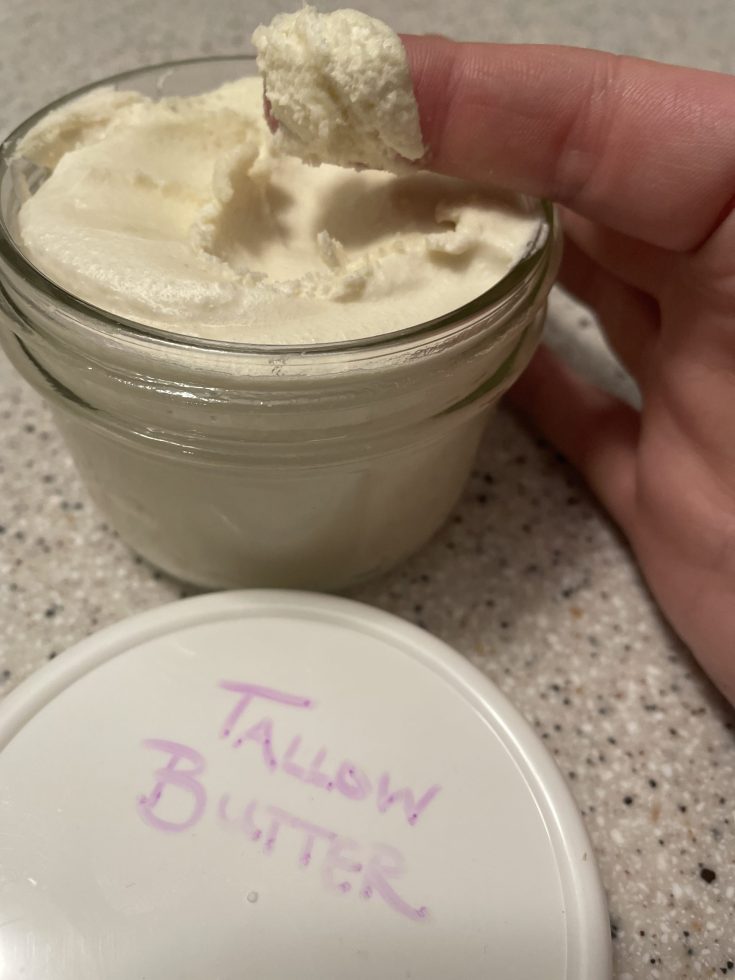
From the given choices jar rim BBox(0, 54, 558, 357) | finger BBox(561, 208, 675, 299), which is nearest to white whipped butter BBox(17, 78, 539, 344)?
jar rim BBox(0, 54, 558, 357)

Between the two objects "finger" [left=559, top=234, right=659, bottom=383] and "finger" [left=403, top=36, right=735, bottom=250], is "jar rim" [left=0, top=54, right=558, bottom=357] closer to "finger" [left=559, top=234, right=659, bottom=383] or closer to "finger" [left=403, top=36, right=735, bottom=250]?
"finger" [left=403, top=36, right=735, bottom=250]

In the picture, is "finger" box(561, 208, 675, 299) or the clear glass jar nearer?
the clear glass jar

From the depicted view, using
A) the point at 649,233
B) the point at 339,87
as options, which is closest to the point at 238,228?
the point at 339,87

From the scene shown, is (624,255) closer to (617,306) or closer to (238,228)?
(617,306)

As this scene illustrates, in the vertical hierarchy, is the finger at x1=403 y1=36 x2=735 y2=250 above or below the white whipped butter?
above

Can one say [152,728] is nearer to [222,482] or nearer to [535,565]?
[222,482]

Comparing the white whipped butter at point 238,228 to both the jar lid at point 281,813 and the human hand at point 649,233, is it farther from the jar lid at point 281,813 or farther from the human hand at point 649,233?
the jar lid at point 281,813
